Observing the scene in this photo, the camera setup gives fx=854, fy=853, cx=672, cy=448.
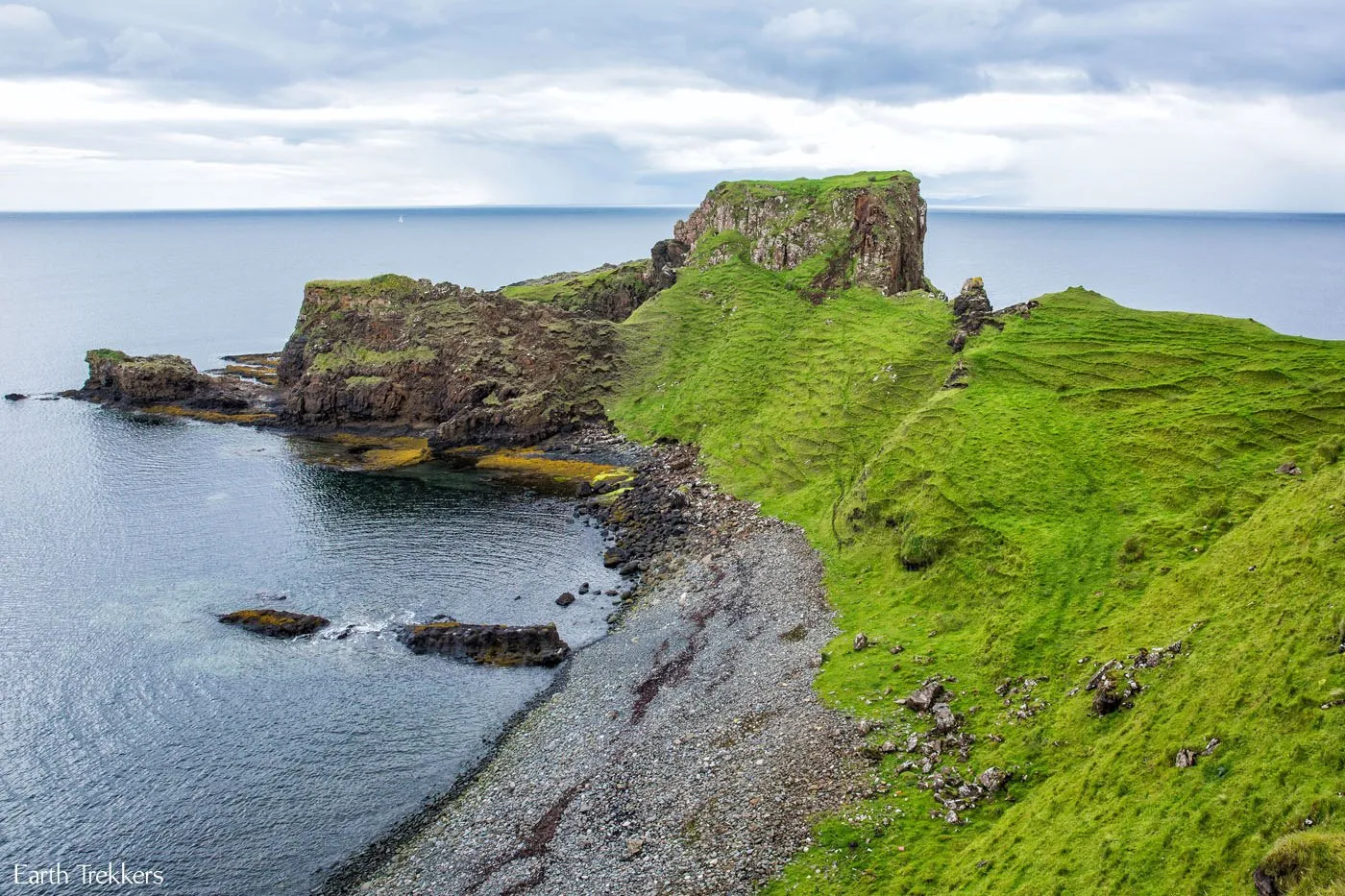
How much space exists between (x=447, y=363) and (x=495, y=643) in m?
67.4

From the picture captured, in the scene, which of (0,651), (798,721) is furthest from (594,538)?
(0,651)

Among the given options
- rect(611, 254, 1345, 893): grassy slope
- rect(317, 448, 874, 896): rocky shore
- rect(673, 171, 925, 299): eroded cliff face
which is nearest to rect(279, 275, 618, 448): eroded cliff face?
rect(611, 254, 1345, 893): grassy slope

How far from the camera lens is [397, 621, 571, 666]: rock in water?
5891cm

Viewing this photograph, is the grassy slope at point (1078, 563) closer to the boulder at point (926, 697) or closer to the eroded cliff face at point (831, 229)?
the boulder at point (926, 697)

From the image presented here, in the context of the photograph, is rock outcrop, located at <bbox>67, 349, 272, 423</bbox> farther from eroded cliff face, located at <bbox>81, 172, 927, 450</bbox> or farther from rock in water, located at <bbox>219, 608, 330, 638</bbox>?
rock in water, located at <bbox>219, 608, 330, 638</bbox>

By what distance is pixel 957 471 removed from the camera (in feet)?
205

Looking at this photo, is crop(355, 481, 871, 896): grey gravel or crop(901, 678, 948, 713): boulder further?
crop(901, 678, 948, 713): boulder

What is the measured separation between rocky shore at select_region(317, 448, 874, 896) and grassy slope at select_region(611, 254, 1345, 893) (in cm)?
244

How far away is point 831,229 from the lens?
131 meters

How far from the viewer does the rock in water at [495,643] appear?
58906mm

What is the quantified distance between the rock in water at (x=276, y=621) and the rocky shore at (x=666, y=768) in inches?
788

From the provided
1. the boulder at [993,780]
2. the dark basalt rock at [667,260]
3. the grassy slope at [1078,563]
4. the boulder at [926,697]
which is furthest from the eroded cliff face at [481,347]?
the boulder at [993,780]

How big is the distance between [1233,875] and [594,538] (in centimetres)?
5998

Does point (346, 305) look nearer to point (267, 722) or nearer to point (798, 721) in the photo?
point (267, 722)
